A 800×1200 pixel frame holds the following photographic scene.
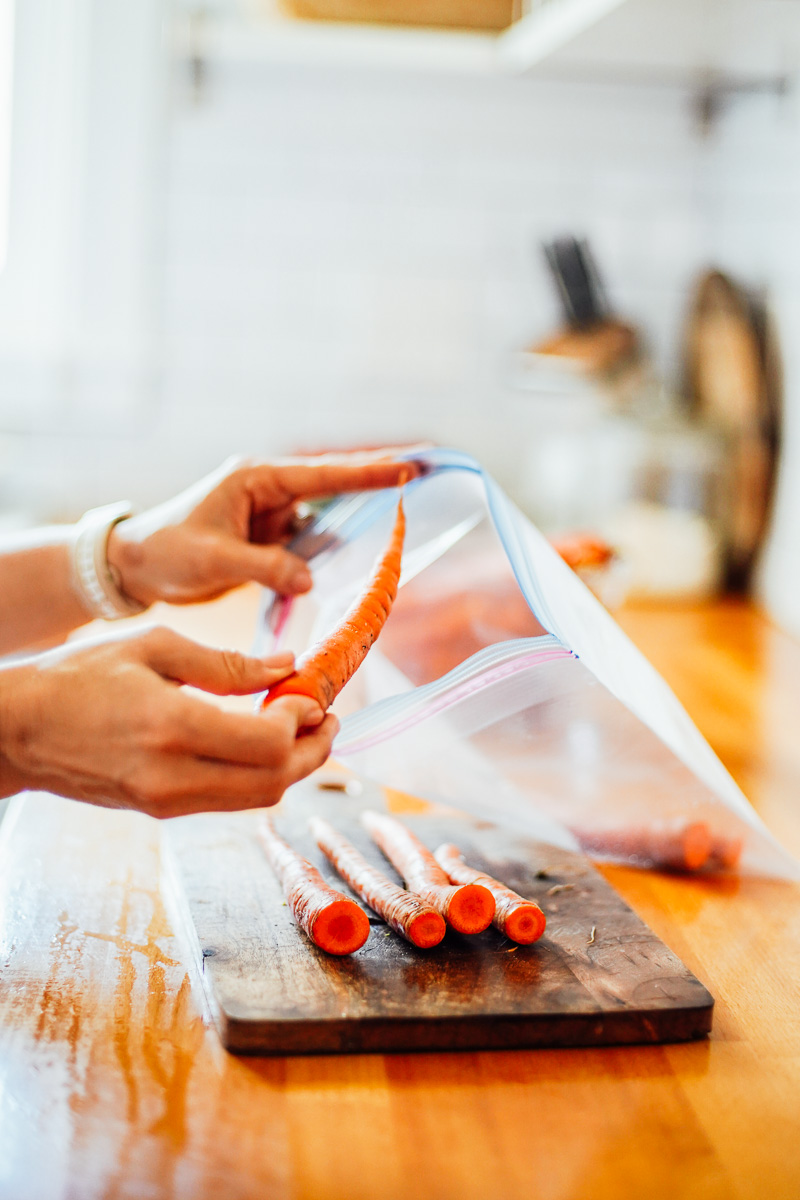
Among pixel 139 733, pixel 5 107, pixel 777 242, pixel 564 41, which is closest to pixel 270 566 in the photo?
pixel 139 733

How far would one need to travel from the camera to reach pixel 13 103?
78.1 inches

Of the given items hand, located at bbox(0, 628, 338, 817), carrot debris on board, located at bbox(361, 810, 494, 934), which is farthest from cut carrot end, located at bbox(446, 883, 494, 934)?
hand, located at bbox(0, 628, 338, 817)

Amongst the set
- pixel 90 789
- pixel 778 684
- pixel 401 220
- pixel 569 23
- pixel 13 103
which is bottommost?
pixel 778 684

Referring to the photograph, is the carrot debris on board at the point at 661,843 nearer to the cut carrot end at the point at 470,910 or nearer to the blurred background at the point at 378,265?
the cut carrot end at the point at 470,910

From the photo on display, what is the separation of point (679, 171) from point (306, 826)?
1.70 metres

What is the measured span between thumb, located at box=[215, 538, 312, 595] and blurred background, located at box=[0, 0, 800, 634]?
0.97 metres

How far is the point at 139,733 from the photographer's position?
55 centimetres

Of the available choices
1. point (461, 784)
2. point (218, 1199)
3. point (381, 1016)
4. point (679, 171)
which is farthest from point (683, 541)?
point (218, 1199)

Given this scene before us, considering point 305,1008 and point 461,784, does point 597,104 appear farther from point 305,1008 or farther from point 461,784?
point 305,1008

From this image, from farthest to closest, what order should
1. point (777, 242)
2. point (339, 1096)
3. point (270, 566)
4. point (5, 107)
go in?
point (5, 107)
point (777, 242)
point (270, 566)
point (339, 1096)

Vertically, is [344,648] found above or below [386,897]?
above

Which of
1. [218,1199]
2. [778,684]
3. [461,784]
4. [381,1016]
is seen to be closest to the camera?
[218,1199]

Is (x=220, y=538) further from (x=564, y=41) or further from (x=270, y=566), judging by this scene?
(x=564, y=41)

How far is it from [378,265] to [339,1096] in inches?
70.3
